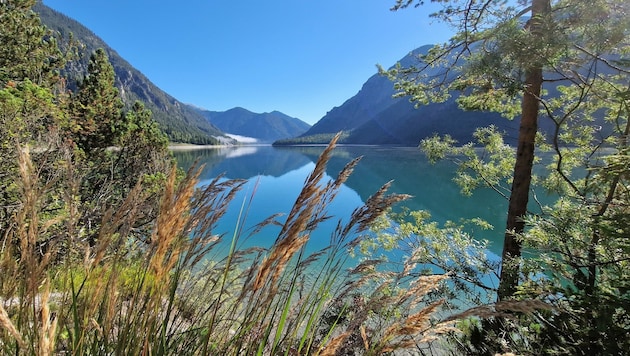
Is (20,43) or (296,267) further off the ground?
(20,43)

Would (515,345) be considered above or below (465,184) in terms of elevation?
below

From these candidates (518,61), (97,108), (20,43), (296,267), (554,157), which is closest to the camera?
(296,267)

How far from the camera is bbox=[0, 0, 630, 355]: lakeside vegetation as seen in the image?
1023 millimetres

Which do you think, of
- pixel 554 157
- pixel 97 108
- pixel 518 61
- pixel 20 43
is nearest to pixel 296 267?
pixel 518 61

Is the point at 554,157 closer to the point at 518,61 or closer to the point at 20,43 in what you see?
the point at 518,61

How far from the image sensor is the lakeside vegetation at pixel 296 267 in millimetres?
1023

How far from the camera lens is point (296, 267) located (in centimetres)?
136

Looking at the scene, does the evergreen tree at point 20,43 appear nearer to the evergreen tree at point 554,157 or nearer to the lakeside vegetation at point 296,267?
the lakeside vegetation at point 296,267

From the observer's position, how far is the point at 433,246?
493 cm

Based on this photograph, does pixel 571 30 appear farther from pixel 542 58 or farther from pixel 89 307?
pixel 89 307

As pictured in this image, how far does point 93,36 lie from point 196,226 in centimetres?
24566

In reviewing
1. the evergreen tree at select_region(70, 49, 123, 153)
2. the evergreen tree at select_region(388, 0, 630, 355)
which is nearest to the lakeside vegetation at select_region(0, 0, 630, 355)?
the evergreen tree at select_region(388, 0, 630, 355)

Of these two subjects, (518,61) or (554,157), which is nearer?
(518,61)

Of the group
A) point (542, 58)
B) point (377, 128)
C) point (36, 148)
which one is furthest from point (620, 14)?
point (377, 128)
